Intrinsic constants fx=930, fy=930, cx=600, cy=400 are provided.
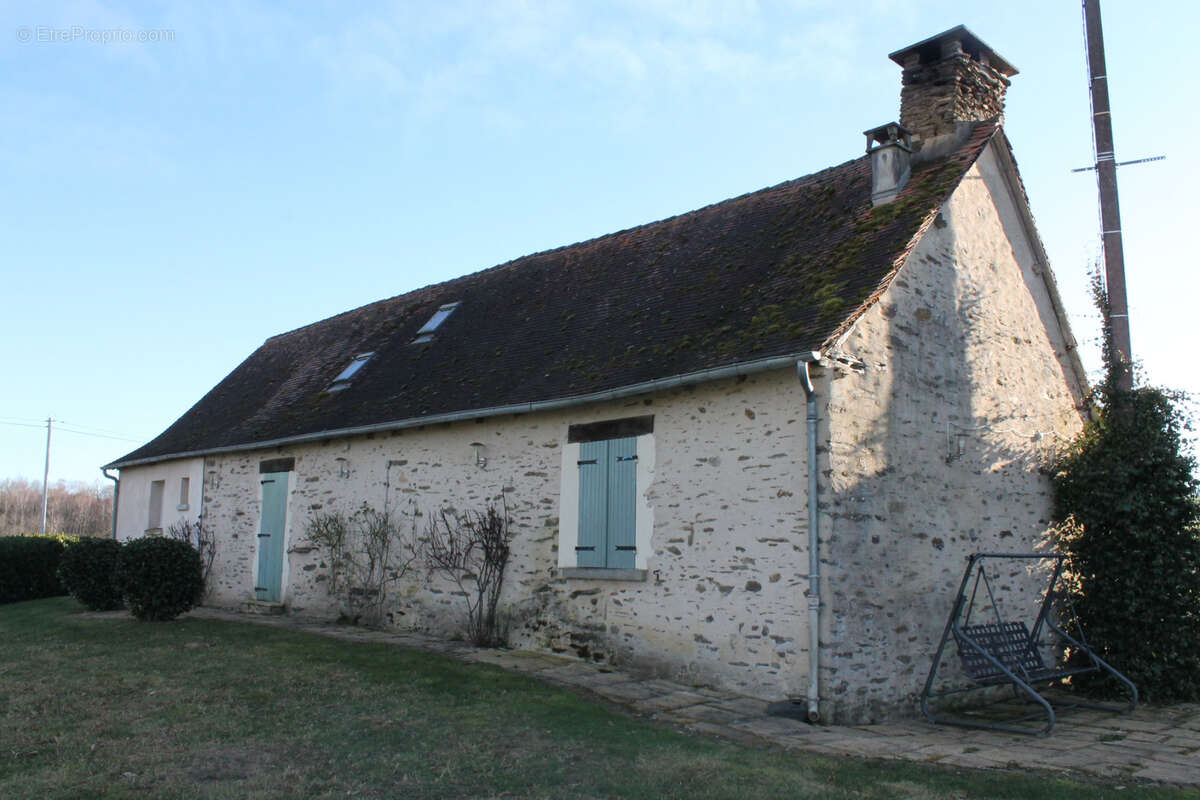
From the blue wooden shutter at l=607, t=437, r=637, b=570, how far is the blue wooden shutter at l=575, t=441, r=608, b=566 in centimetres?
9

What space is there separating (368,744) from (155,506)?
12.8m

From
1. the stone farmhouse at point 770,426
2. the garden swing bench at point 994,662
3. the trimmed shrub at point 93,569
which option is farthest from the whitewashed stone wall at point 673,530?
the trimmed shrub at point 93,569

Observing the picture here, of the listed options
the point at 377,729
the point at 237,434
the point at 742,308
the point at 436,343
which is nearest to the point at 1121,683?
the point at 742,308

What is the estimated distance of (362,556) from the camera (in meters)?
12.0

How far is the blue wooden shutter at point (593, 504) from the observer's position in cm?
913

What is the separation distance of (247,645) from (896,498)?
672 centimetres

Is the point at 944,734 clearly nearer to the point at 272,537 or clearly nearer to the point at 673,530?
the point at 673,530

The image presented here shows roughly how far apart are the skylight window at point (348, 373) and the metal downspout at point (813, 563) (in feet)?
28.2

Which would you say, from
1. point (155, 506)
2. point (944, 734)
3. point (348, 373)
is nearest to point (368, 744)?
point (944, 734)

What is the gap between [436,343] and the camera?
13570 millimetres

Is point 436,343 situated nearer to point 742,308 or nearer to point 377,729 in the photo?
point 742,308

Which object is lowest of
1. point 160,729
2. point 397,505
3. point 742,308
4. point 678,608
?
point 160,729

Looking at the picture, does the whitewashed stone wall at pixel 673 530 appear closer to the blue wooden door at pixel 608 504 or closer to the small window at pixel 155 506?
the blue wooden door at pixel 608 504

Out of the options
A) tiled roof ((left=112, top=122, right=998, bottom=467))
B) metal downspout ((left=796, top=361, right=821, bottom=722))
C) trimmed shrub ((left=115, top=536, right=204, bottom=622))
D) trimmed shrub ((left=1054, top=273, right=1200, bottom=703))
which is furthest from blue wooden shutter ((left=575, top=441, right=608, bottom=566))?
trimmed shrub ((left=115, top=536, right=204, bottom=622))
